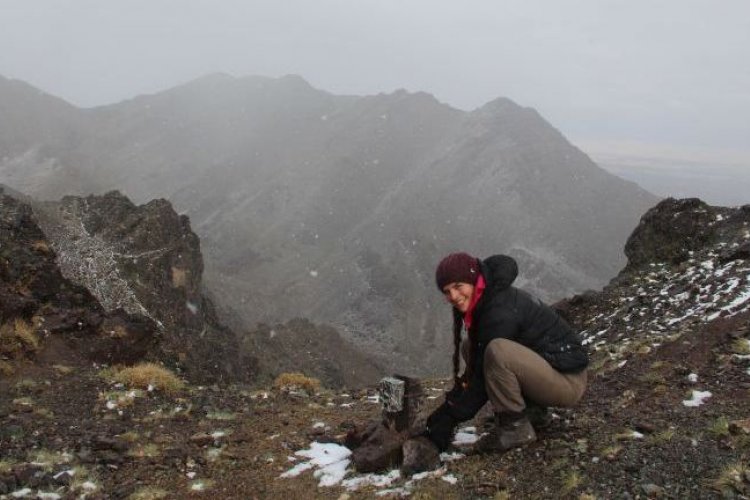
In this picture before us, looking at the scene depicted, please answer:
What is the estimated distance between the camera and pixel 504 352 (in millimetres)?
6645

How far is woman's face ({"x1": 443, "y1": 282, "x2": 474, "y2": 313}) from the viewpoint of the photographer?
21.5ft

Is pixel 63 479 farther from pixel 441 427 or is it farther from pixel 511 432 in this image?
pixel 511 432

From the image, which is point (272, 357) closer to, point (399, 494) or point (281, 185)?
point (399, 494)

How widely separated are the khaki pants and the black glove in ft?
2.07

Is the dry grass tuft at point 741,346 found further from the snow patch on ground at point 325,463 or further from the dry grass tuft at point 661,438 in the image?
the snow patch on ground at point 325,463

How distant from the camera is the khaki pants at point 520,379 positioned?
6668 millimetres

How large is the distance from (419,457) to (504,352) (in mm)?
1760

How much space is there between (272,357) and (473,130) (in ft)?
489

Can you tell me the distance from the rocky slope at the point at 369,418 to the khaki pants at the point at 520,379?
64 centimetres

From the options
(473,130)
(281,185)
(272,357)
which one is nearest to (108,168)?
(281,185)

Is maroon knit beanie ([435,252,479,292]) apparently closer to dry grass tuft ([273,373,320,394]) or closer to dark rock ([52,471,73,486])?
dark rock ([52,471,73,486])

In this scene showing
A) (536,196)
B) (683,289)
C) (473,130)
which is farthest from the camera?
(473,130)

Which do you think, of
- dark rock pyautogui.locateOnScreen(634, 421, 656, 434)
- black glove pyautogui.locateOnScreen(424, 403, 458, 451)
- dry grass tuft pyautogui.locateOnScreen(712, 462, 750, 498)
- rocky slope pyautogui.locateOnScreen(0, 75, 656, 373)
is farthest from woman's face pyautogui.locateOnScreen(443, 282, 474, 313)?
rocky slope pyautogui.locateOnScreen(0, 75, 656, 373)

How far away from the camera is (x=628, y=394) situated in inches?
384
